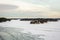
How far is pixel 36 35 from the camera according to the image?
18.8 ft

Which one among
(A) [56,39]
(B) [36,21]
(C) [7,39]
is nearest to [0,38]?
(C) [7,39]

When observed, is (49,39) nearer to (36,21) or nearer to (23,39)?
(23,39)

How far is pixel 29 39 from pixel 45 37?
608 mm

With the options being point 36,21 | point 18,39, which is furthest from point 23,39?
point 36,21

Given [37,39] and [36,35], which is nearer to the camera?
[37,39]

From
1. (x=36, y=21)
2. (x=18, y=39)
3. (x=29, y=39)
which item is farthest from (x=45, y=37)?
(x=36, y=21)

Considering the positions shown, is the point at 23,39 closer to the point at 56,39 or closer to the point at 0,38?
the point at 0,38

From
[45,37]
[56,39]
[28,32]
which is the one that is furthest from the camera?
[28,32]

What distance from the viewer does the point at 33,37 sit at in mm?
5527

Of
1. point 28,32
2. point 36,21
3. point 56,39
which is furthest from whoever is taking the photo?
point 36,21

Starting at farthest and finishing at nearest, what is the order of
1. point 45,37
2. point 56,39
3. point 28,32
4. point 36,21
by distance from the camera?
1. point 36,21
2. point 28,32
3. point 45,37
4. point 56,39

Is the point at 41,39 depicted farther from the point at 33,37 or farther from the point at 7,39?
the point at 7,39

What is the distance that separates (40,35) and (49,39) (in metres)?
0.64

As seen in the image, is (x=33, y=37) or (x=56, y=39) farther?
(x=33, y=37)
